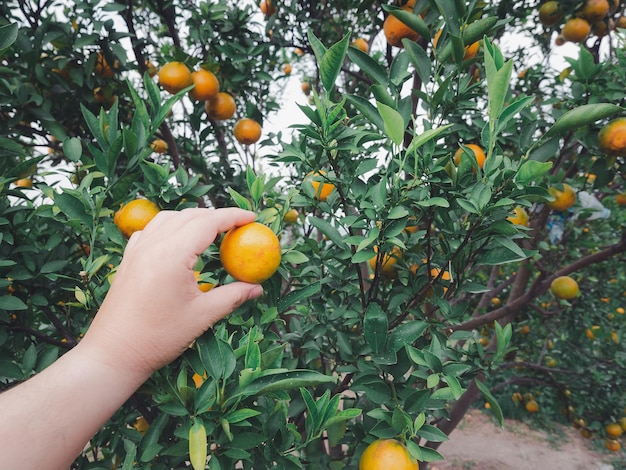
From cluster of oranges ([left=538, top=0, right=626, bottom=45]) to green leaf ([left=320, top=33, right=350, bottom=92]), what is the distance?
1.65 m

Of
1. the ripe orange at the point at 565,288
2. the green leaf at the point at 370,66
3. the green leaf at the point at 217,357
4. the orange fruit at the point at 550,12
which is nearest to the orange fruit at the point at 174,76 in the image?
the green leaf at the point at 370,66

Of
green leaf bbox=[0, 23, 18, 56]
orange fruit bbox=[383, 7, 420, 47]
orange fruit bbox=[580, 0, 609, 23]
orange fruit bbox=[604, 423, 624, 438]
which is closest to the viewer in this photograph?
green leaf bbox=[0, 23, 18, 56]

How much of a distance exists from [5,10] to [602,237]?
3.69 meters

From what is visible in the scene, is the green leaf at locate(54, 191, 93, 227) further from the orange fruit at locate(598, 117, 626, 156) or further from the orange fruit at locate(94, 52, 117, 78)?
the orange fruit at locate(598, 117, 626, 156)

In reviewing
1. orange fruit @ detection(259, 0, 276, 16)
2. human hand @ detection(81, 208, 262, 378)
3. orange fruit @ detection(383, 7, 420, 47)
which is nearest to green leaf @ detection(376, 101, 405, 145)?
human hand @ detection(81, 208, 262, 378)

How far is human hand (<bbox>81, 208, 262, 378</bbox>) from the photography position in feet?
2.02

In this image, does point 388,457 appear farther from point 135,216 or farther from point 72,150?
point 72,150

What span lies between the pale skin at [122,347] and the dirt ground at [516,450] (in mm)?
3529

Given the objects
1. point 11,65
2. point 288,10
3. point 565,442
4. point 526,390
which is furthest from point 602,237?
point 11,65

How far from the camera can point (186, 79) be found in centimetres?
159

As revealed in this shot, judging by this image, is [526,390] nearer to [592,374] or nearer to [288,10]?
[592,374]

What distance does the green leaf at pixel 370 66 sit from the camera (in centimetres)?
89

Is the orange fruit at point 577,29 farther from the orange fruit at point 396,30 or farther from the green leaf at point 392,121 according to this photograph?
the green leaf at point 392,121

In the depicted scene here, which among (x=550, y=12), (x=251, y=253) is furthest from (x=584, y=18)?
(x=251, y=253)
